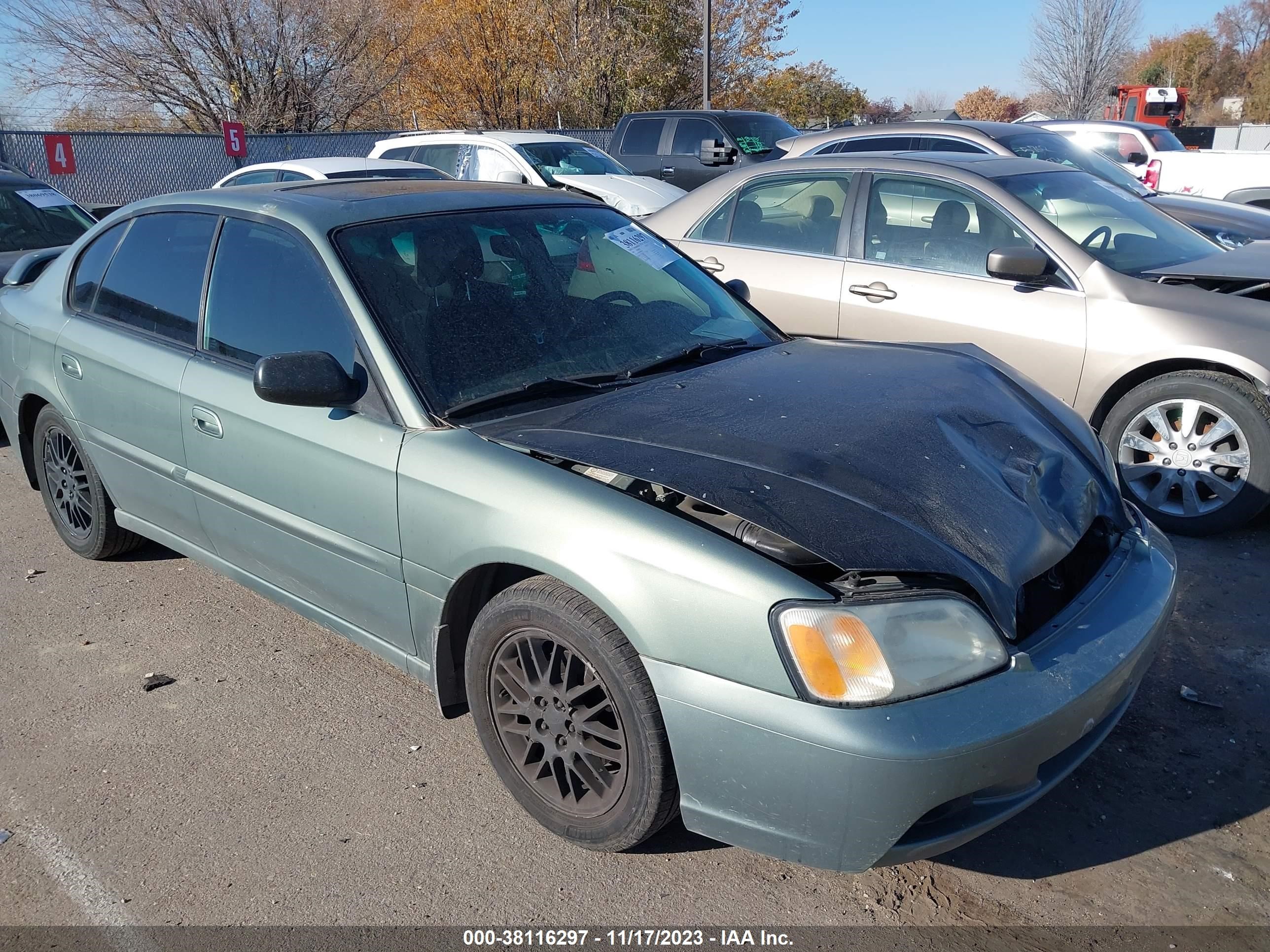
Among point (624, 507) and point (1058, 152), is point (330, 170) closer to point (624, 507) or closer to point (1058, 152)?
point (1058, 152)

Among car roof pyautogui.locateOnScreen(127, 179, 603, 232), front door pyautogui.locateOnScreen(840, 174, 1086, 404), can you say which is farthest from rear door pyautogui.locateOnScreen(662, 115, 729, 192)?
car roof pyautogui.locateOnScreen(127, 179, 603, 232)

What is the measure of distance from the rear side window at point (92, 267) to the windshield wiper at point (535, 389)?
2.19 meters

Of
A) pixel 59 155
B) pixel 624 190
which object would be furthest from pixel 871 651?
pixel 59 155

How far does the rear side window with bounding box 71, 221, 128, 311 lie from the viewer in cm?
421

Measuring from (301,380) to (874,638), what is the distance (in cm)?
172

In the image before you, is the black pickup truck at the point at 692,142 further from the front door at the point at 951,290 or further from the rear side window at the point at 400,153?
the front door at the point at 951,290

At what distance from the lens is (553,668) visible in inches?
104

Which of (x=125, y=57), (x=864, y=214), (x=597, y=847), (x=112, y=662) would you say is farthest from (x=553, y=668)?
(x=125, y=57)

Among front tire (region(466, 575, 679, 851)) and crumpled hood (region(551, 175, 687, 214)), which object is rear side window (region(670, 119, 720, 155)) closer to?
crumpled hood (region(551, 175, 687, 214))

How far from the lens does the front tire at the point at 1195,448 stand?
14.7 feet

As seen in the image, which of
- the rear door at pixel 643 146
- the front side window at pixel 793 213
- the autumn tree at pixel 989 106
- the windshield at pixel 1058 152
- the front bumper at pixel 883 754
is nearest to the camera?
the front bumper at pixel 883 754

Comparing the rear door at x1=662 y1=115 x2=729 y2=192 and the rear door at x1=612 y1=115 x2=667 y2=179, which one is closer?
the rear door at x1=662 y1=115 x2=729 y2=192

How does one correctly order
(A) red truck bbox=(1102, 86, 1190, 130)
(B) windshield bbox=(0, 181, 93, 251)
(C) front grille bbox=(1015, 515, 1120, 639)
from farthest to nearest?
(A) red truck bbox=(1102, 86, 1190, 130)
(B) windshield bbox=(0, 181, 93, 251)
(C) front grille bbox=(1015, 515, 1120, 639)

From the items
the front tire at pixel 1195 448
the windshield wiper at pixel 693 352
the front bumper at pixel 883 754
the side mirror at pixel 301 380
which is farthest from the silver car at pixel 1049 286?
the side mirror at pixel 301 380
